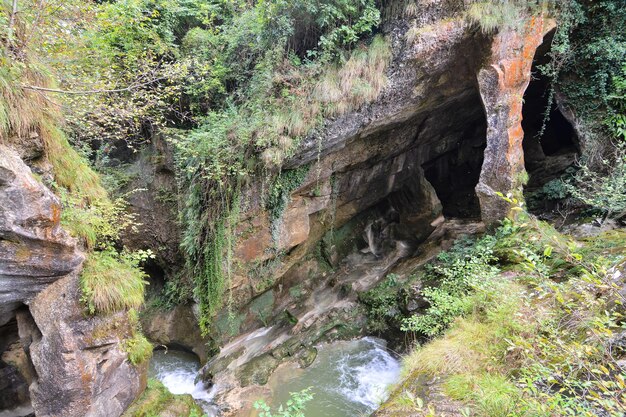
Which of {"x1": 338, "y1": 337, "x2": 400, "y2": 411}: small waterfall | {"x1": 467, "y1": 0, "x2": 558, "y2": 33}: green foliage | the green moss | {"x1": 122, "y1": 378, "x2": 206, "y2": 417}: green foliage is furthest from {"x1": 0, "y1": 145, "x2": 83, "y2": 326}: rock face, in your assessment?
{"x1": 467, "y1": 0, "x2": 558, "y2": 33}: green foliage

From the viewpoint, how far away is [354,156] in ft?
25.3

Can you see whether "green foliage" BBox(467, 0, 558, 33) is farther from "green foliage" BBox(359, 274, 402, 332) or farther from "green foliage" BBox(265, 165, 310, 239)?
"green foliage" BBox(359, 274, 402, 332)

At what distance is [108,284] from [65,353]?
35.7 inches

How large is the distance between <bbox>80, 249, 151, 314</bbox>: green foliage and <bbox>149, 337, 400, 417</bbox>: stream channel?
9.49 ft

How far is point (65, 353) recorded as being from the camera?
4102 millimetres

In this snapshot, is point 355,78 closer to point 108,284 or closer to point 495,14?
point 495,14

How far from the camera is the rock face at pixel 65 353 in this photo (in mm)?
4066

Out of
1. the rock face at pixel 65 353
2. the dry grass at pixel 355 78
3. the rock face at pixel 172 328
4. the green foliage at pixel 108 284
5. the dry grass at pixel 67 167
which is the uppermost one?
the dry grass at pixel 355 78

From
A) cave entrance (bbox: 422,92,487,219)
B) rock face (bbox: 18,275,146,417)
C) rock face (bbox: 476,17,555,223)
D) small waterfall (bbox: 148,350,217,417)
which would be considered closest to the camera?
rock face (bbox: 18,275,146,417)

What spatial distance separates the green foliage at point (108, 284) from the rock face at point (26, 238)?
24 centimetres

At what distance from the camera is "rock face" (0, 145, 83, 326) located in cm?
345

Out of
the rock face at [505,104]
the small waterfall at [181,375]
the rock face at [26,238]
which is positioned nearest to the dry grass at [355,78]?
the rock face at [505,104]

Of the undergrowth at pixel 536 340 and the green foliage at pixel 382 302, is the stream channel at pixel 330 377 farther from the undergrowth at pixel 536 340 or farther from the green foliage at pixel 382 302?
the undergrowth at pixel 536 340

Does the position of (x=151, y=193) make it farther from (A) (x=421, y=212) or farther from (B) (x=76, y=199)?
(A) (x=421, y=212)
